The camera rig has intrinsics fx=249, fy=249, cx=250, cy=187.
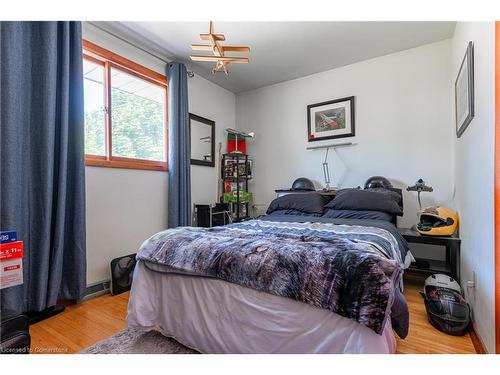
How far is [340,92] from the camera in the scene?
11.3 ft

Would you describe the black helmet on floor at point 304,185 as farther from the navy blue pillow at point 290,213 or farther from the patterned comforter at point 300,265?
the patterned comforter at point 300,265

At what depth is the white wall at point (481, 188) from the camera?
4.29 feet

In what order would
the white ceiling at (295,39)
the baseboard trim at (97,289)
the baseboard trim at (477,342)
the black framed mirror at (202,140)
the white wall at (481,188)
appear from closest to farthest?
Result: the white wall at (481,188)
the baseboard trim at (477,342)
the baseboard trim at (97,289)
the white ceiling at (295,39)
the black framed mirror at (202,140)

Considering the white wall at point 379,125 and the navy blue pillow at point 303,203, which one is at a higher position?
the white wall at point 379,125

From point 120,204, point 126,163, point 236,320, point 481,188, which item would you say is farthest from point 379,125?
point 120,204

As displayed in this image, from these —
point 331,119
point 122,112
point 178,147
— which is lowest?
point 178,147

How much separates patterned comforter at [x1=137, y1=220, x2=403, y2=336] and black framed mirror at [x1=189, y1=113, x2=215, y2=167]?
2.12 m

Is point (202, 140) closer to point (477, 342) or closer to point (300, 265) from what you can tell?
point (300, 265)

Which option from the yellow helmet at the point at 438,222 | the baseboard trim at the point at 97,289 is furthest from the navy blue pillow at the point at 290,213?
the baseboard trim at the point at 97,289

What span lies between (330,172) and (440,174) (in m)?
1.23

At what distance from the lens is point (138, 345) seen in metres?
1.53

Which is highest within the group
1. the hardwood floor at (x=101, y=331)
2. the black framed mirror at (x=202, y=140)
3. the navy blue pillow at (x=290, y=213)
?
the black framed mirror at (x=202, y=140)

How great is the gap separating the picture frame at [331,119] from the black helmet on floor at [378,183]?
723 mm

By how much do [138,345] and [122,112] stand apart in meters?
2.31
